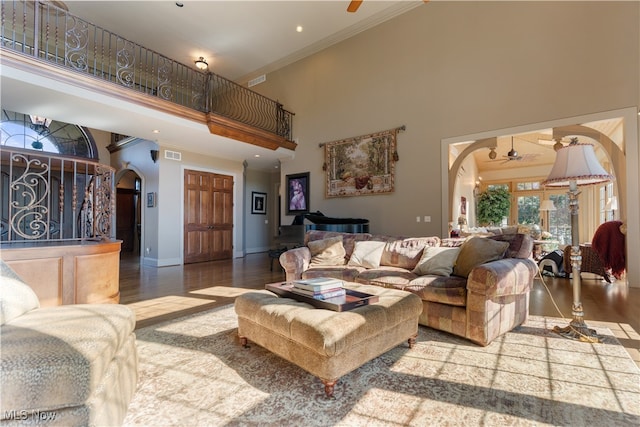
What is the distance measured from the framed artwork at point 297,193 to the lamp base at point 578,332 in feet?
17.1

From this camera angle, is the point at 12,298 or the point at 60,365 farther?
the point at 12,298

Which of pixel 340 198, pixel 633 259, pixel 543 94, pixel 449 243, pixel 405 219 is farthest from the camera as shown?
pixel 340 198

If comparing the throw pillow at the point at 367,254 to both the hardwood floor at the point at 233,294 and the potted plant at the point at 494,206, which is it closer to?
the hardwood floor at the point at 233,294

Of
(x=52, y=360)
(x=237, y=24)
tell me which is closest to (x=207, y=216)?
(x=237, y=24)

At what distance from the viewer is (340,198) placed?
640 centimetres

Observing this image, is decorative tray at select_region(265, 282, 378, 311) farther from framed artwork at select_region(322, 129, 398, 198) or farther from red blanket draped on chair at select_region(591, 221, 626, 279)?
red blanket draped on chair at select_region(591, 221, 626, 279)

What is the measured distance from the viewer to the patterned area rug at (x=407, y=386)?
1.47 metres

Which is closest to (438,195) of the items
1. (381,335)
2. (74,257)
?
(381,335)

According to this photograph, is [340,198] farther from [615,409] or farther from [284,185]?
[615,409]

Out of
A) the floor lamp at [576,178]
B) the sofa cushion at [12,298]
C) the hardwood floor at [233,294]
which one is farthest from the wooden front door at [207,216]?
the floor lamp at [576,178]

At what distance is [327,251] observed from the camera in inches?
148

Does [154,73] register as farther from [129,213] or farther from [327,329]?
[327,329]

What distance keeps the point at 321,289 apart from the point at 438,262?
57.9 inches

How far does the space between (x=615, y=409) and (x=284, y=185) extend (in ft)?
21.8
